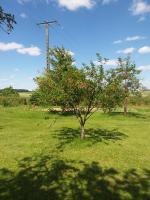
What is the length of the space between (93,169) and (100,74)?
7743 mm

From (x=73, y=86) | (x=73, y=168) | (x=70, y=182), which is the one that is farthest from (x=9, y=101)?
(x=70, y=182)

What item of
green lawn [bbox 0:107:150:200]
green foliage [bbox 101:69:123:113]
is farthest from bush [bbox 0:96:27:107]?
green foliage [bbox 101:69:123:113]

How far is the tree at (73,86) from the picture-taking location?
19.5m

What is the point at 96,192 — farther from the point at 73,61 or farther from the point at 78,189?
the point at 73,61

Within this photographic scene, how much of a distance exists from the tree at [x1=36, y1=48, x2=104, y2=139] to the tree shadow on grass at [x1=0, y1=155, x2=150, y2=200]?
587 cm

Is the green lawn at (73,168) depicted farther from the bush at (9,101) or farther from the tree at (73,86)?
the bush at (9,101)

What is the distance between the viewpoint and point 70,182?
12062 millimetres

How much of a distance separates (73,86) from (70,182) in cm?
849

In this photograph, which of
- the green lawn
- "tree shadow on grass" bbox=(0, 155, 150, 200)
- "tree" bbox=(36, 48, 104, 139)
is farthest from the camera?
"tree" bbox=(36, 48, 104, 139)

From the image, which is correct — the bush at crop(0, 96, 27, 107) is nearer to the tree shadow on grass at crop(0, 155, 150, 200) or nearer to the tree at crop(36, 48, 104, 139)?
Result: the tree at crop(36, 48, 104, 139)

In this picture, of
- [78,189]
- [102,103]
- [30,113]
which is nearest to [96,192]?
[78,189]

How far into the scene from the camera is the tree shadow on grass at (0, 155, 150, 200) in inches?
420

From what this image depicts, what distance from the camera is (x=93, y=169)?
14.2 meters

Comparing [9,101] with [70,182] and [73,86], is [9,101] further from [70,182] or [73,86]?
[70,182]
